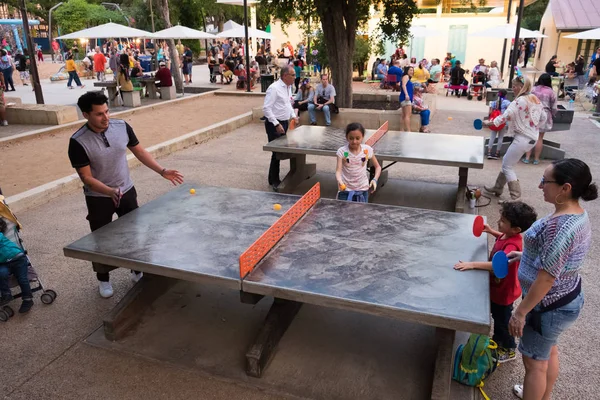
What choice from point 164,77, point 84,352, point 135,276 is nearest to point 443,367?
point 84,352

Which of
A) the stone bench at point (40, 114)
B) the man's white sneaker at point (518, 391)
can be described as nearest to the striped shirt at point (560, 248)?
the man's white sneaker at point (518, 391)

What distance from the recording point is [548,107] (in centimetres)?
837

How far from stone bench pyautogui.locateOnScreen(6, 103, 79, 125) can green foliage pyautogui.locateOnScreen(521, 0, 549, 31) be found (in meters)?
46.9

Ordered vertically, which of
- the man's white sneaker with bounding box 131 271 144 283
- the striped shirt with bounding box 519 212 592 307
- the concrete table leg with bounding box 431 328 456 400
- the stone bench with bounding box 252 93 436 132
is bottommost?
the man's white sneaker with bounding box 131 271 144 283

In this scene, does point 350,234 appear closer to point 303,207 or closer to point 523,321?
point 303,207

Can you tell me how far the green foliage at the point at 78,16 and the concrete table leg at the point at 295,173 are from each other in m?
44.5

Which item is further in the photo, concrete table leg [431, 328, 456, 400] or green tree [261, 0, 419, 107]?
green tree [261, 0, 419, 107]

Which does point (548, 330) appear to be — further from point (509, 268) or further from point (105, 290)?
point (105, 290)

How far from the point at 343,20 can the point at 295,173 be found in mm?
6544

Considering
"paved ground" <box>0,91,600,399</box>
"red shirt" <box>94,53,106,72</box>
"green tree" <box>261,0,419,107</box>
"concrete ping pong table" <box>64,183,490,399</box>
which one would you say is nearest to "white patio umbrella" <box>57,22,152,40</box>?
"red shirt" <box>94,53,106,72</box>

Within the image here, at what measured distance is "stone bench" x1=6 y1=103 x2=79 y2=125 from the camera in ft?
38.3

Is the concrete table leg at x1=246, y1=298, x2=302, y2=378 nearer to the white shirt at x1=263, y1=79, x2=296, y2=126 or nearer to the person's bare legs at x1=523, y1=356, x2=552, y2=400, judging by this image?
the person's bare legs at x1=523, y1=356, x2=552, y2=400

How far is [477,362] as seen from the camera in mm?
3197

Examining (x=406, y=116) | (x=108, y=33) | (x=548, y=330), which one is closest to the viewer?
(x=548, y=330)
